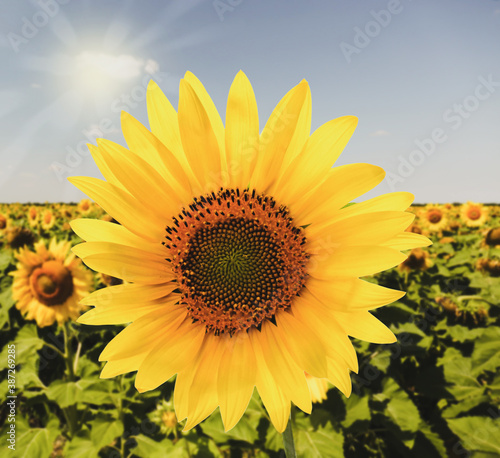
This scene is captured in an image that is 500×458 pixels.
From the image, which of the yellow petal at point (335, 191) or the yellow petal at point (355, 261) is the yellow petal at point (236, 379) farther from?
the yellow petal at point (335, 191)

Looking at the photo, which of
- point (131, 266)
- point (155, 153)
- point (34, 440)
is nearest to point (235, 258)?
point (131, 266)

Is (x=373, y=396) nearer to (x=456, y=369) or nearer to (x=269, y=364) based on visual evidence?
(x=456, y=369)

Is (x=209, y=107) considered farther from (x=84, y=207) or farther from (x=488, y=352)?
(x=84, y=207)

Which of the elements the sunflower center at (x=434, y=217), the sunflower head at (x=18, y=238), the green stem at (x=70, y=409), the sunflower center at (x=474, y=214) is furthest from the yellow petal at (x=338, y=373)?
the sunflower center at (x=474, y=214)

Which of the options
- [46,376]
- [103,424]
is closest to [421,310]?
[103,424]

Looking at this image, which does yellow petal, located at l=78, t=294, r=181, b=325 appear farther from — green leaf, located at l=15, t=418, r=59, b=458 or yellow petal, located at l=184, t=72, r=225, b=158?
green leaf, located at l=15, t=418, r=59, b=458
